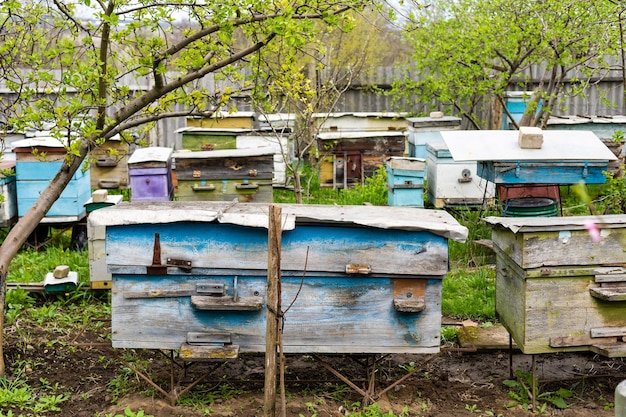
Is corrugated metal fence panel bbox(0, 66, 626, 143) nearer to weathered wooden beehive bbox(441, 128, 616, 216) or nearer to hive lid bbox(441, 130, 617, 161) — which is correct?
hive lid bbox(441, 130, 617, 161)

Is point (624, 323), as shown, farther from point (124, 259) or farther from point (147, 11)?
point (147, 11)

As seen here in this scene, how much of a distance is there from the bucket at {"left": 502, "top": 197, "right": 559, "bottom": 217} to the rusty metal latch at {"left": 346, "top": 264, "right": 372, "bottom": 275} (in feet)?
10.4

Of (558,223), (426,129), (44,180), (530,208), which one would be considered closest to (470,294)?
(530,208)

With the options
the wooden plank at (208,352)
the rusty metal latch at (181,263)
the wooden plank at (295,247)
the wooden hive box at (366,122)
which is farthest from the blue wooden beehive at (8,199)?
the wooden hive box at (366,122)

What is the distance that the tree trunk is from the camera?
5461mm

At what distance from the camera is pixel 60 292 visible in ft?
24.0

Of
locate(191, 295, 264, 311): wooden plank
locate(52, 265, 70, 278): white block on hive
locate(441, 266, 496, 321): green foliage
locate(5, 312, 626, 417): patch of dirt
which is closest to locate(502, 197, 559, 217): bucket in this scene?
locate(441, 266, 496, 321): green foliage

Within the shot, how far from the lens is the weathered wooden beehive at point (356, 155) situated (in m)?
11.2

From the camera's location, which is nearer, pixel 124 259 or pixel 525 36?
pixel 124 259

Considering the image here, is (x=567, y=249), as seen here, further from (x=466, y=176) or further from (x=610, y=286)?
(x=466, y=176)

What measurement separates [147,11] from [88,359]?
109 inches

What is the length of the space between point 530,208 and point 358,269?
3380mm

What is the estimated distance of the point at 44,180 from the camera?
28.3ft

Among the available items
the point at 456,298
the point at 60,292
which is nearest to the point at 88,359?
the point at 60,292
